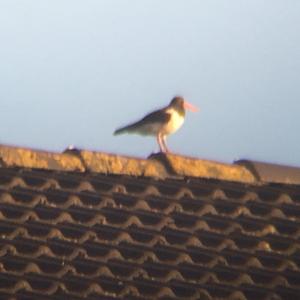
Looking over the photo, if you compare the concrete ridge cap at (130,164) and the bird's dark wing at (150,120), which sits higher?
the bird's dark wing at (150,120)

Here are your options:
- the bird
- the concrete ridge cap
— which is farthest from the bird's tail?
the concrete ridge cap

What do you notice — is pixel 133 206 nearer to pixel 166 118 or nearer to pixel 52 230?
pixel 52 230

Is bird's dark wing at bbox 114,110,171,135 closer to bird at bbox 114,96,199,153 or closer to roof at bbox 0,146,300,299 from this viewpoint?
bird at bbox 114,96,199,153

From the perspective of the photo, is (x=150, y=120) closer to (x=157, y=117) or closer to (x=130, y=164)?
(x=157, y=117)

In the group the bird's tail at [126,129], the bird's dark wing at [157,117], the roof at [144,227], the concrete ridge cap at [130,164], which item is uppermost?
the bird's dark wing at [157,117]

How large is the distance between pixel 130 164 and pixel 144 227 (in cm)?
40

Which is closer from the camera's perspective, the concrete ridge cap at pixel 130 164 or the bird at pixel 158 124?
the concrete ridge cap at pixel 130 164

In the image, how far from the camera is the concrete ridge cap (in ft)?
40.2

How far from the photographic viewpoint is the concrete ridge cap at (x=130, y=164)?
12266 mm

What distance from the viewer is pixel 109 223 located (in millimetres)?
Result: 12445

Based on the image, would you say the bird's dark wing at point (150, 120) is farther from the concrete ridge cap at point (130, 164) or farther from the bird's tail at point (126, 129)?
the concrete ridge cap at point (130, 164)

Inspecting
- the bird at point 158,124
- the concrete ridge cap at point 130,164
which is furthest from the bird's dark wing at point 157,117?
the concrete ridge cap at point 130,164

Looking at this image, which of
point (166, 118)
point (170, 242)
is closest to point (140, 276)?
point (170, 242)

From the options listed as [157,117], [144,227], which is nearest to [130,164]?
[144,227]
